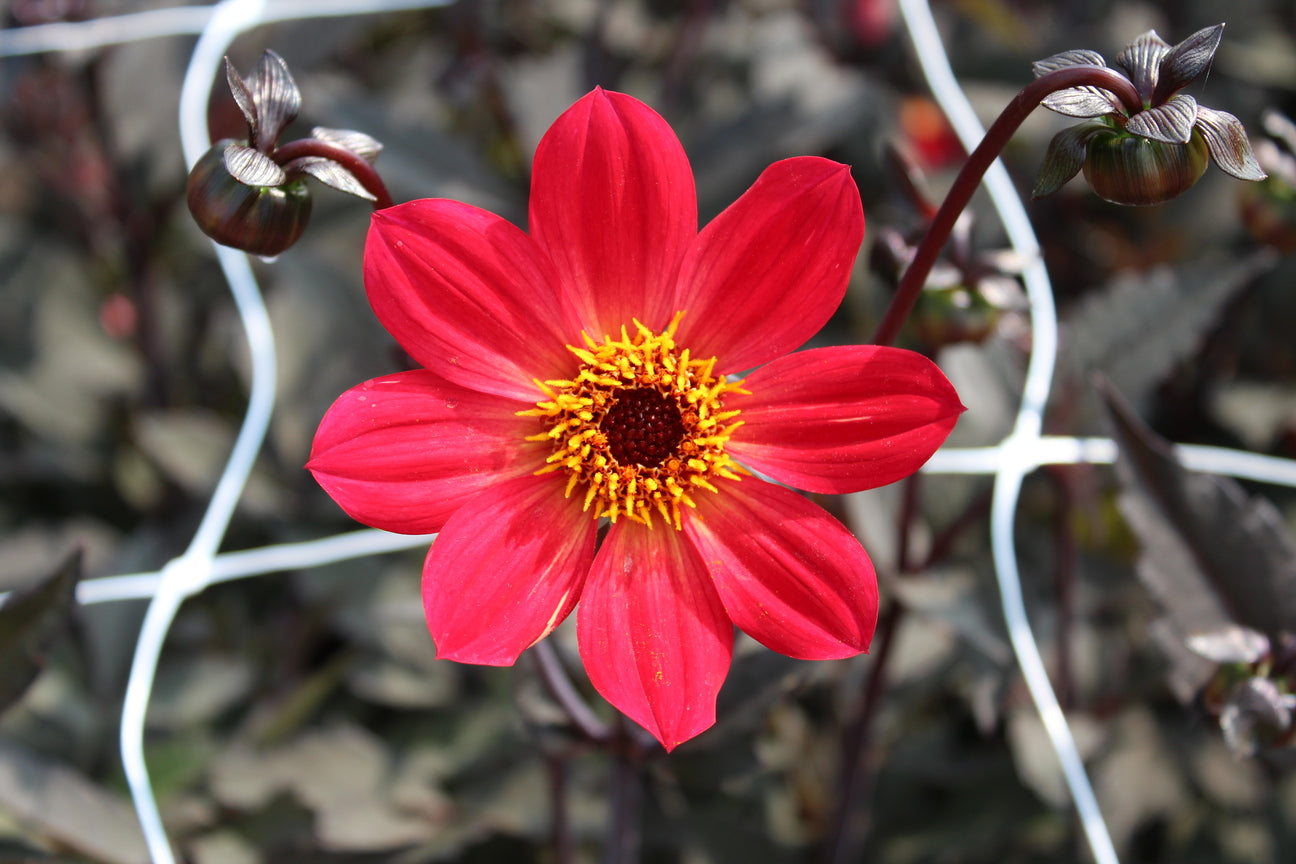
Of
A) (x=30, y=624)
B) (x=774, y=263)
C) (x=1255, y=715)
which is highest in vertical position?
(x=774, y=263)

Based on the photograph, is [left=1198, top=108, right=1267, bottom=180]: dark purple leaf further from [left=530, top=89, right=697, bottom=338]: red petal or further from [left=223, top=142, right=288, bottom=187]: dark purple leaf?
[left=223, top=142, right=288, bottom=187]: dark purple leaf

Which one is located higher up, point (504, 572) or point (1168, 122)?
point (1168, 122)

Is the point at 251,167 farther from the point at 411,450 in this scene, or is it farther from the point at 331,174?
the point at 411,450

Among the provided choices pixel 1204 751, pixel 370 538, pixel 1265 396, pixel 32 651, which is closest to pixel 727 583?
pixel 370 538

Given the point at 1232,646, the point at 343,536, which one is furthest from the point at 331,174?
the point at 1232,646

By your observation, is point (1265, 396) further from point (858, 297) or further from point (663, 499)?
point (663, 499)
